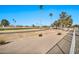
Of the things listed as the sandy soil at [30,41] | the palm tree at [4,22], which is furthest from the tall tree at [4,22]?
the sandy soil at [30,41]

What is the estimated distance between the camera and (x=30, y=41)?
811 cm

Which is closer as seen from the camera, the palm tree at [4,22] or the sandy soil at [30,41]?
the sandy soil at [30,41]

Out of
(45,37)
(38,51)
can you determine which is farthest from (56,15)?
(38,51)

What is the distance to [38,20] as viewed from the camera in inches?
323

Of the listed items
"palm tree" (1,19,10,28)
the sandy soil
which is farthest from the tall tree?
the sandy soil

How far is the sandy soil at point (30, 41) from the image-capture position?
773 centimetres

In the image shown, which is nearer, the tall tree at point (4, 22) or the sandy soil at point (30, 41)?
the sandy soil at point (30, 41)

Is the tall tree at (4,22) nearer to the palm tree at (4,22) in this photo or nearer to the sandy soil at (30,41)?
the palm tree at (4,22)

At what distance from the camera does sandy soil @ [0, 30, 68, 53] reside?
7.73 meters

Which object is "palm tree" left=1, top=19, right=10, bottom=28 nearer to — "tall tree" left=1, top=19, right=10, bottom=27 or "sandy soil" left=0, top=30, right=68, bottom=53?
"tall tree" left=1, top=19, right=10, bottom=27

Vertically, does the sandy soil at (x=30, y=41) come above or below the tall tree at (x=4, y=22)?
below

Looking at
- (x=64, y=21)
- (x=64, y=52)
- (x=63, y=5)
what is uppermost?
(x=63, y=5)

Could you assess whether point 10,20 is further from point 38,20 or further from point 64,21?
point 64,21

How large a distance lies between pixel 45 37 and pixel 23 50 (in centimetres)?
94
